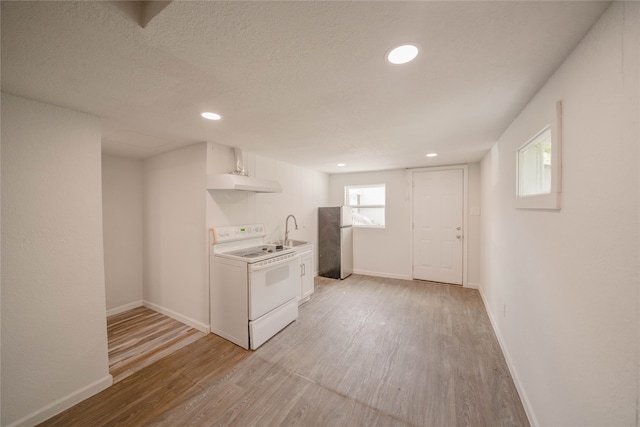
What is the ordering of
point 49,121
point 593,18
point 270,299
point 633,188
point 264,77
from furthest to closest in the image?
point 270,299
point 49,121
point 264,77
point 593,18
point 633,188

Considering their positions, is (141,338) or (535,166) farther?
(141,338)

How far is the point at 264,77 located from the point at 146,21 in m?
0.57

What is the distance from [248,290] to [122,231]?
2.49 metres

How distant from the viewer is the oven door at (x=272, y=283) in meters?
2.40

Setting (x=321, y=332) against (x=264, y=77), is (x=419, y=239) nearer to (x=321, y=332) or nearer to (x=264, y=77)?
(x=321, y=332)

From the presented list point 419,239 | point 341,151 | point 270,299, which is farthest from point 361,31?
point 419,239

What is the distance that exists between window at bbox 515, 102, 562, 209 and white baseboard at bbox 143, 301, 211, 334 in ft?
11.4

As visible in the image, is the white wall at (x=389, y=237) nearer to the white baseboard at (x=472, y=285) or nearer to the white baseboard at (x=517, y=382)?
the white baseboard at (x=472, y=285)

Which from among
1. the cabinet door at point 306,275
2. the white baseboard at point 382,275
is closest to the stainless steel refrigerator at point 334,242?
the white baseboard at point 382,275

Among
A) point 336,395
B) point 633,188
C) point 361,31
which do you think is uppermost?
point 361,31

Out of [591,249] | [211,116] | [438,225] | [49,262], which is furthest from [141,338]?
[438,225]

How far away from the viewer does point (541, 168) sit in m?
1.49

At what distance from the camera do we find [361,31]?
0.98 metres

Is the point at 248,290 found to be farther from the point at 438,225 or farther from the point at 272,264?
the point at 438,225
